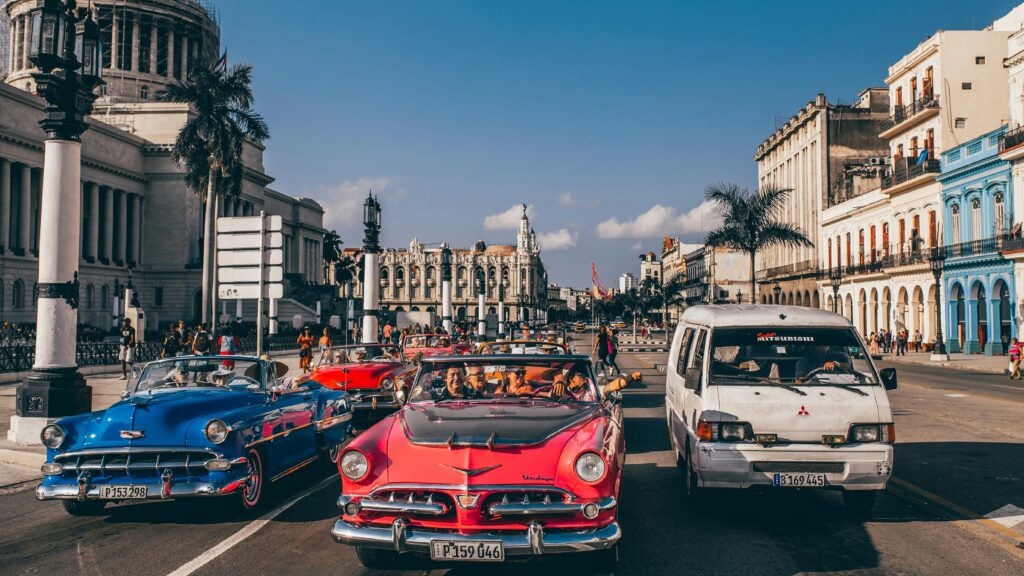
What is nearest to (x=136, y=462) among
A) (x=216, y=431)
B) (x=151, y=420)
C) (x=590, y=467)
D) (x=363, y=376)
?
(x=151, y=420)

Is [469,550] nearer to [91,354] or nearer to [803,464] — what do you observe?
[803,464]

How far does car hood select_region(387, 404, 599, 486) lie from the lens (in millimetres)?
5047

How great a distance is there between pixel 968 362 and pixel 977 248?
8.12 m

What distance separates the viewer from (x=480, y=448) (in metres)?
5.23

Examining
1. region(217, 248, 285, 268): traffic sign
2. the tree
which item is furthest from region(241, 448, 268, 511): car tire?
the tree

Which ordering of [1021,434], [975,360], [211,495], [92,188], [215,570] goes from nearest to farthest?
[215,570] → [211,495] → [1021,434] → [975,360] → [92,188]

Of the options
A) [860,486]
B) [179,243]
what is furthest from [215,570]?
[179,243]

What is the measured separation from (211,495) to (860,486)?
553 cm

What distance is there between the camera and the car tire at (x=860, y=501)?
722 cm

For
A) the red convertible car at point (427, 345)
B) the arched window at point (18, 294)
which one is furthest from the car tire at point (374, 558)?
the arched window at point (18, 294)

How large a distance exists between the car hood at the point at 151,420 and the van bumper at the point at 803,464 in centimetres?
460

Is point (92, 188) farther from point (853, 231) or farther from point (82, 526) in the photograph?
point (82, 526)

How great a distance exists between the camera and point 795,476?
6.75 m

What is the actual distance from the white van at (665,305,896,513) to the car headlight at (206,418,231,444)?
13.7ft
